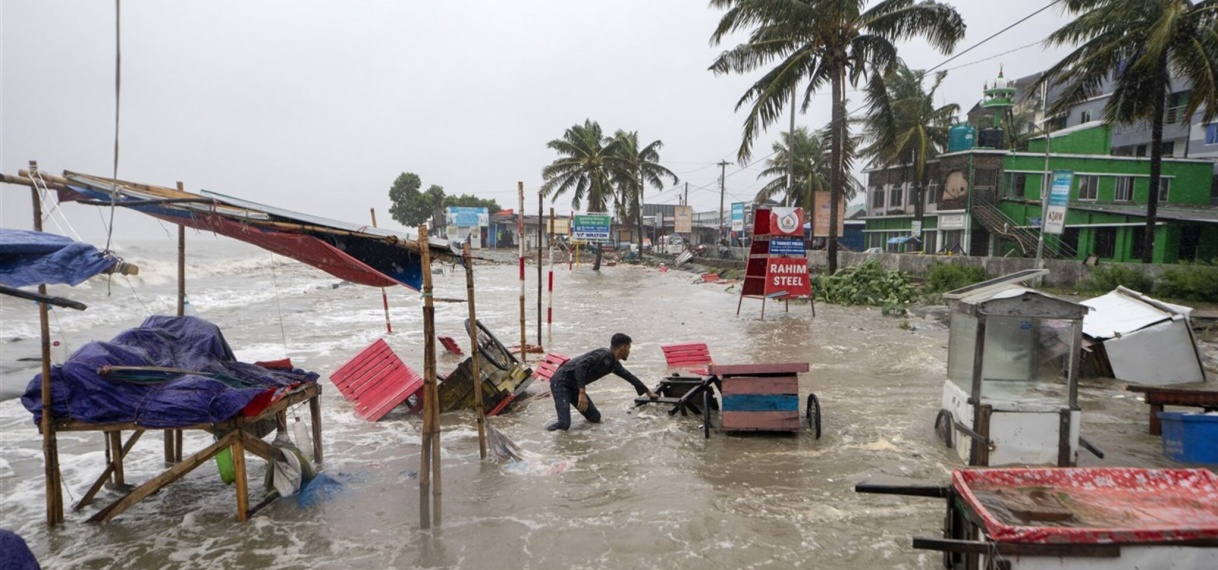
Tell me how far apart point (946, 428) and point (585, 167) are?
40.1 m

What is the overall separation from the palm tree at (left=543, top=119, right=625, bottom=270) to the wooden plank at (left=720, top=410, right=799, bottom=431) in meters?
39.0

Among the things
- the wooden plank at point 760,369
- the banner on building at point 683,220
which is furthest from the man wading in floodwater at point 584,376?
the banner on building at point 683,220

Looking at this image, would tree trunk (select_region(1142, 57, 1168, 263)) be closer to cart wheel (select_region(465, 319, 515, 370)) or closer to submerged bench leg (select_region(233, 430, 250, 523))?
cart wheel (select_region(465, 319, 515, 370))

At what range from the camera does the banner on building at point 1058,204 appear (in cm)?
1595

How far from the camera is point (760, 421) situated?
24.0 feet

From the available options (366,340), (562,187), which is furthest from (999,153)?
(366,340)

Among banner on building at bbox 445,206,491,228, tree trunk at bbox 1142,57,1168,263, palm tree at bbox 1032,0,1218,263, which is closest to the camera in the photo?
palm tree at bbox 1032,0,1218,263

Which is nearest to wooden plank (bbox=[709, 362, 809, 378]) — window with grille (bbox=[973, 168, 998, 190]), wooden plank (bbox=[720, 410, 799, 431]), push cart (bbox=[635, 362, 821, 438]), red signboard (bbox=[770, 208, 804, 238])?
push cart (bbox=[635, 362, 821, 438])

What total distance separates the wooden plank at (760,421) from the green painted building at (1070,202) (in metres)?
26.3

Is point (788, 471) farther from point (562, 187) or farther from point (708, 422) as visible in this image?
point (562, 187)

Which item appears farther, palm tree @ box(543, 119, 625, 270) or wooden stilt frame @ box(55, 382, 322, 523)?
palm tree @ box(543, 119, 625, 270)

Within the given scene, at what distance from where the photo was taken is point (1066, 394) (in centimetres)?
613

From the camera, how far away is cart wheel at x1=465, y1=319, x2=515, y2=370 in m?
8.92

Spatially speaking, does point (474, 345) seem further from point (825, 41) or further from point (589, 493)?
point (825, 41)
